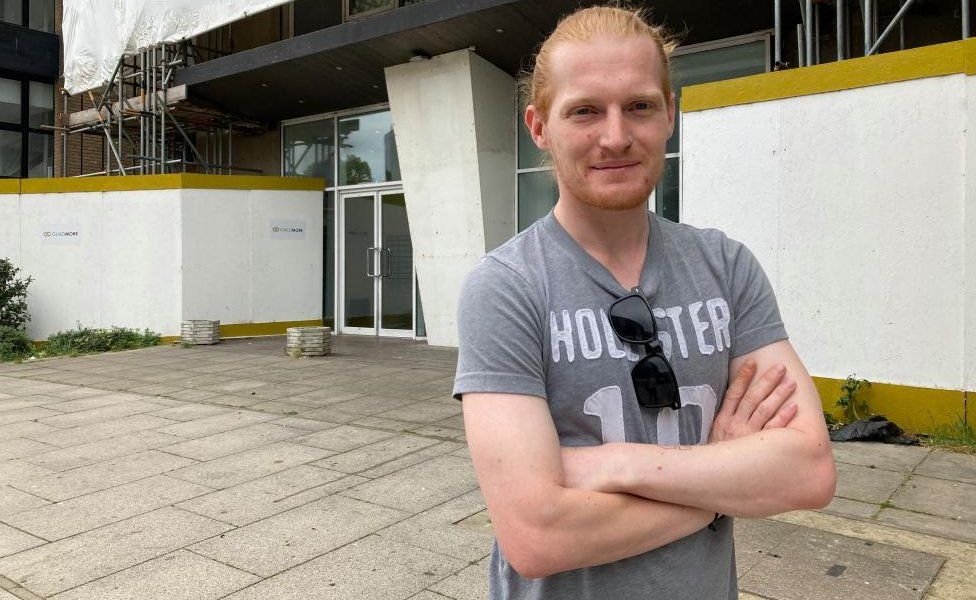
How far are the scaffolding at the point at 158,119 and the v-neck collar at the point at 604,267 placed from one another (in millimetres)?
14054

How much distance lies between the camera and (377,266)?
45.6 ft

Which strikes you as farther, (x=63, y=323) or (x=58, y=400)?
(x=63, y=323)

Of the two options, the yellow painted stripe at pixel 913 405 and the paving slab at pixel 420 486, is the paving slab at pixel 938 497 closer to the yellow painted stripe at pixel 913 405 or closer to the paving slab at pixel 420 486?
the yellow painted stripe at pixel 913 405

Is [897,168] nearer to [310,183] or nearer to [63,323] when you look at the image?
[310,183]

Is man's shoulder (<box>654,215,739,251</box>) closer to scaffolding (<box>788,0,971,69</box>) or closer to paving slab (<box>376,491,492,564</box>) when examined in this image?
paving slab (<box>376,491,492,564</box>)

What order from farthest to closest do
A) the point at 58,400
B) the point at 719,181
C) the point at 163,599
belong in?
the point at 58,400, the point at 719,181, the point at 163,599

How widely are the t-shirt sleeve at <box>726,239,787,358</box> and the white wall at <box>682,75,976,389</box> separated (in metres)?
5.03

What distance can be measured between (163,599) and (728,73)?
366 inches

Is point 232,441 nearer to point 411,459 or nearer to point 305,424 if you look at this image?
point 305,424

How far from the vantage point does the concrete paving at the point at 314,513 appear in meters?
3.29

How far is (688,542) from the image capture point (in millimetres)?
1282

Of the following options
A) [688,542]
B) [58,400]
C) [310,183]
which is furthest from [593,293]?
[310,183]

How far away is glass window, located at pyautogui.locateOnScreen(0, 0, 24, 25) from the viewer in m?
17.7

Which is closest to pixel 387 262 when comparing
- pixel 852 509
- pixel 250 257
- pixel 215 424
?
pixel 250 257
